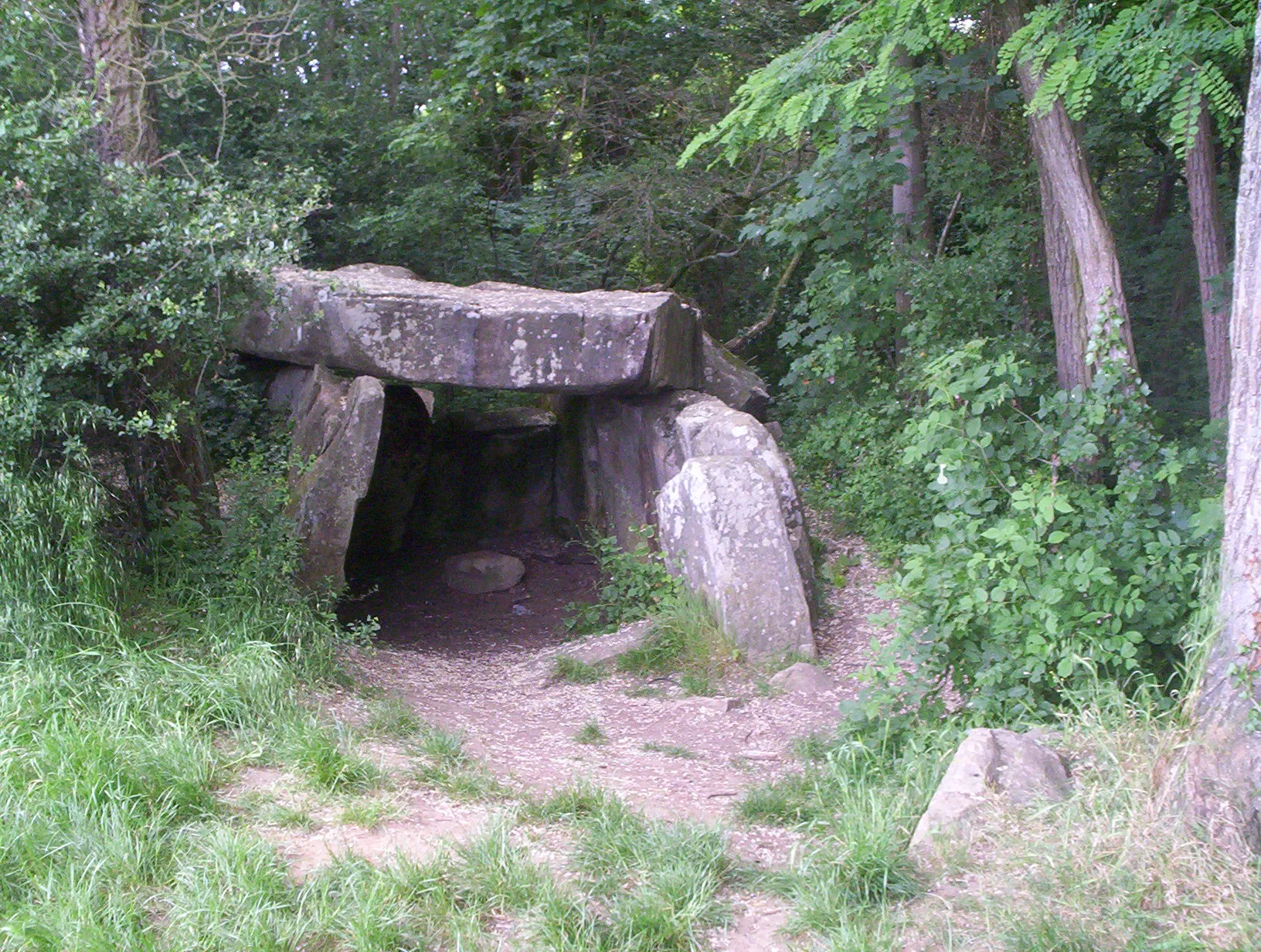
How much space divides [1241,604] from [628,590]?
4.58 m

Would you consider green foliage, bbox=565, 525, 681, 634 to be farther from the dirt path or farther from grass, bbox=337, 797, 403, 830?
grass, bbox=337, 797, 403, 830

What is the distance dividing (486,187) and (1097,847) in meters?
10.9

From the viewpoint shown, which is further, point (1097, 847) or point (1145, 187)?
point (1145, 187)

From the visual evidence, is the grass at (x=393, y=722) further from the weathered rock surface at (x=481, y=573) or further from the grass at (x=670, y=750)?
the weathered rock surface at (x=481, y=573)

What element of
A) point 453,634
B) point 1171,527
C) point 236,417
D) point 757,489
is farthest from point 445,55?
point 1171,527

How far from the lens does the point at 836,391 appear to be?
366 inches

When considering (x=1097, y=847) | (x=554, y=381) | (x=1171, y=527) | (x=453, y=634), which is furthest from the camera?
(x=453, y=634)

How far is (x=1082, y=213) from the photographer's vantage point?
548cm

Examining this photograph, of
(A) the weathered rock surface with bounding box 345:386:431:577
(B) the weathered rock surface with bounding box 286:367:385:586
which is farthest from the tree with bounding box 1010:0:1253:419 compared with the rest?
(A) the weathered rock surface with bounding box 345:386:431:577

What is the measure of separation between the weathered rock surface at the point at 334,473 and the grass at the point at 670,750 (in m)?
2.72

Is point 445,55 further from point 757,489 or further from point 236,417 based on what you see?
point 757,489

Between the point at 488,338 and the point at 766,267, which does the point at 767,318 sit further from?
the point at 488,338

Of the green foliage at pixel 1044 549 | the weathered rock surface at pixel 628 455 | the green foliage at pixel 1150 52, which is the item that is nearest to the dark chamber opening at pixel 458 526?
→ the weathered rock surface at pixel 628 455

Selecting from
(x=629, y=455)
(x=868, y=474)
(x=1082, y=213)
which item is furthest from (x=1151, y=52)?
(x=629, y=455)
